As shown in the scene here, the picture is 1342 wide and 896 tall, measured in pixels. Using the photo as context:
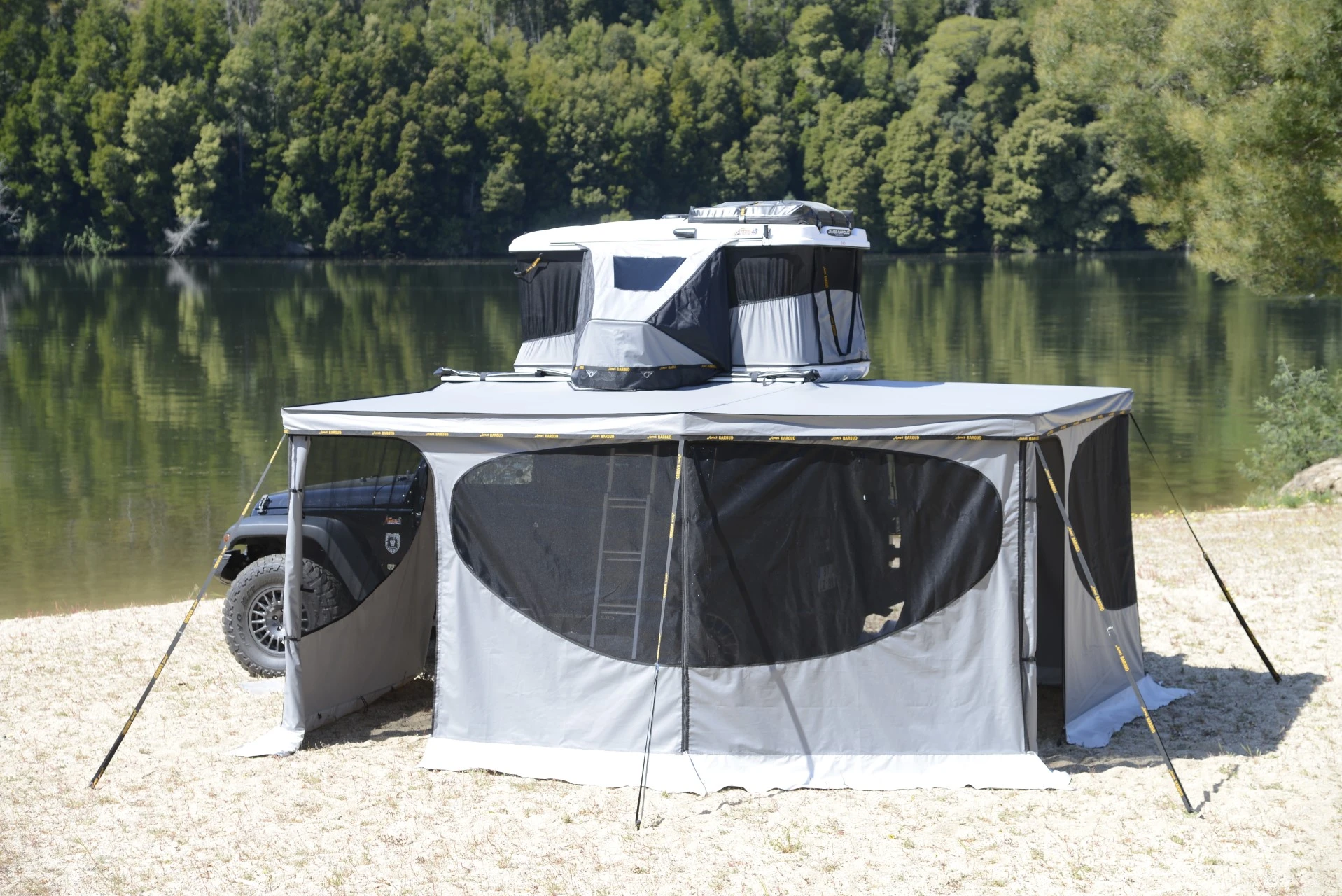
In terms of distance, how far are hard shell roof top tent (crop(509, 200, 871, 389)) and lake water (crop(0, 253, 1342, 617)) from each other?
7.81 m

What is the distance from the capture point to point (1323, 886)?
661cm

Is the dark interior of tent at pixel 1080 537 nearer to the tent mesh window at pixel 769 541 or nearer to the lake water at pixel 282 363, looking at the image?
the tent mesh window at pixel 769 541

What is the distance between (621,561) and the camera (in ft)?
27.2

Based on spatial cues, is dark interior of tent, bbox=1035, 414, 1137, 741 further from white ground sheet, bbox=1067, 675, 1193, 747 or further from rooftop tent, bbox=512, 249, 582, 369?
rooftop tent, bbox=512, 249, 582, 369

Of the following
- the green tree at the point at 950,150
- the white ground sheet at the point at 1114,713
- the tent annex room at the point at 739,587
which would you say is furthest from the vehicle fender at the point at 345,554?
the green tree at the point at 950,150

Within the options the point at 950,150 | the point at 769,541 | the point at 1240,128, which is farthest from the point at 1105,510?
the point at 950,150

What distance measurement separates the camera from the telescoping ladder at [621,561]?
826 cm

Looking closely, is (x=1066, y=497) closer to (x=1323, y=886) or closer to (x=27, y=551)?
(x=1323, y=886)

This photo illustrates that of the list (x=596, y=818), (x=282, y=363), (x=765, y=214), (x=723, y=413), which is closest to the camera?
(x=596, y=818)

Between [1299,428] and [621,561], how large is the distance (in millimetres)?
15659

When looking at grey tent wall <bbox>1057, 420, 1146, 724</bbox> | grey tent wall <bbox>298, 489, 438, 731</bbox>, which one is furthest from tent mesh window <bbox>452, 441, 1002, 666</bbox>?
grey tent wall <bbox>298, 489, 438, 731</bbox>

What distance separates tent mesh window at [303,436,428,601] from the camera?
9023mm

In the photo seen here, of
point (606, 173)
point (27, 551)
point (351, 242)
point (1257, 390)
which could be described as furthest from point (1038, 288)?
point (27, 551)

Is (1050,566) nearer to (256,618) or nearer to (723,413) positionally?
(723,413)
